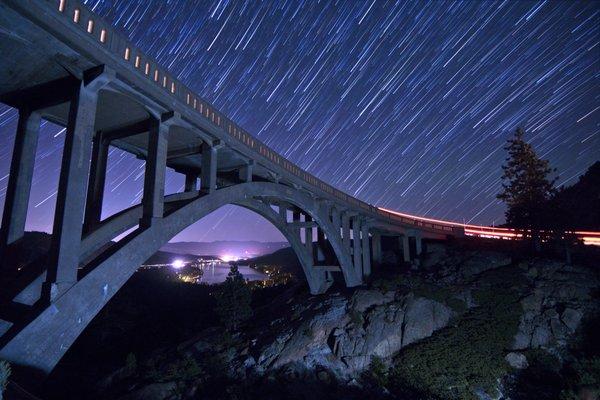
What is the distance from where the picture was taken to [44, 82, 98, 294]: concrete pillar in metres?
7.34

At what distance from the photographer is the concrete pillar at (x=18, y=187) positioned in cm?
942

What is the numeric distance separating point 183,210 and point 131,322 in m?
31.8

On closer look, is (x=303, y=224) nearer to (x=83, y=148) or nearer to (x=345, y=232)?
(x=345, y=232)

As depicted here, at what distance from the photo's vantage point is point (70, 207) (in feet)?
24.7

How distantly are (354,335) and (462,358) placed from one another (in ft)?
20.2

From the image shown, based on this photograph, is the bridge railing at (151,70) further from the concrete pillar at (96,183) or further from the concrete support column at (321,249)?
the concrete support column at (321,249)

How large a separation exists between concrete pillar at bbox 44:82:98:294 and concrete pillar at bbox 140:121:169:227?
2.34m

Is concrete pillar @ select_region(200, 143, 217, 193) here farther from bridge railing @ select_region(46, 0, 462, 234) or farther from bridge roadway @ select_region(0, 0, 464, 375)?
bridge railing @ select_region(46, 0, 462, 234)

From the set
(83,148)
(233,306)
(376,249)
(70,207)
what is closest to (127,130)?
(83,148)

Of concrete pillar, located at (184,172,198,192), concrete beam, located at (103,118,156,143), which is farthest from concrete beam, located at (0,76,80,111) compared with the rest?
concrete pillar, located at (184,172,198,192)

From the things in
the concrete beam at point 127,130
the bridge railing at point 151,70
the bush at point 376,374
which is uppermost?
the bridge railing at point 151,70

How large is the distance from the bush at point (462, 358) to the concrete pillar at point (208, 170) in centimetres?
1366

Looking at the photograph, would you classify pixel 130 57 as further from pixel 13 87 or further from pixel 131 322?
pixel 131 322

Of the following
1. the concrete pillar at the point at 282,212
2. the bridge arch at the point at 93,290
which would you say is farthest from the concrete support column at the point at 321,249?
the bridge arch at the point at 93,290
